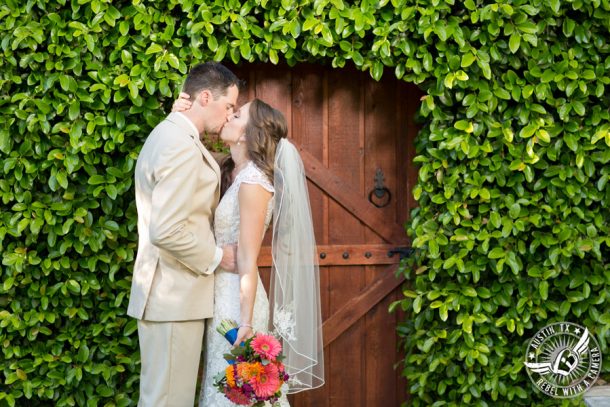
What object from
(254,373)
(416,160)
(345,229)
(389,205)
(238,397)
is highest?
(416,160)

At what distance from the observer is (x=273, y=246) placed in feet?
12.3

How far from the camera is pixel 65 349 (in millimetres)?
4230

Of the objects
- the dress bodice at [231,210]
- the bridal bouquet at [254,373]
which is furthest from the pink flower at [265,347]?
the dress bodice at [231,210]

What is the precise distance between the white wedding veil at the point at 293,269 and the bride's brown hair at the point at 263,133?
0.13 ft

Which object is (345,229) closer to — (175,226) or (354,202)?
(354,202)

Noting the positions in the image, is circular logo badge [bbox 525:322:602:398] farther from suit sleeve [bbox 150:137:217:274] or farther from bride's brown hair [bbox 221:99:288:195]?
suit sleeve [bbox 150:137:217:274]

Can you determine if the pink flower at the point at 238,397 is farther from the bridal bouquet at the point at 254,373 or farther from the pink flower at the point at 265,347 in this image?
the pink flower at the point at 265,347

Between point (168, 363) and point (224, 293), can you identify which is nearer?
point (168, 363)

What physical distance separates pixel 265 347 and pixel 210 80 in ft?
3.98

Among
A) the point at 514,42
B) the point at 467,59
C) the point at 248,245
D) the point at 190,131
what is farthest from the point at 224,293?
the point at 514,42

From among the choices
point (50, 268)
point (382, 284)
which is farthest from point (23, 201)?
point (382, 284)

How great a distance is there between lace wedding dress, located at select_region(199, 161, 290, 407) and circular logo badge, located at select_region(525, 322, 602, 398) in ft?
4.91

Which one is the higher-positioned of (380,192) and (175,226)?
(380,192)

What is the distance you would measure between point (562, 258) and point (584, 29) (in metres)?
1.22
